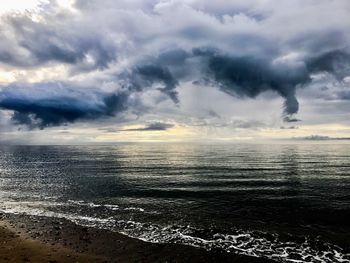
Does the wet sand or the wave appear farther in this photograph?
the wave

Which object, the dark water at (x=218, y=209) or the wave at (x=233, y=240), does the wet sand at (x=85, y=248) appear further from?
the dark water at (x=218, y=209)

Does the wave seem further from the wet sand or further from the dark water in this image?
the wet sand

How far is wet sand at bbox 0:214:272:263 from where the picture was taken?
25.0m

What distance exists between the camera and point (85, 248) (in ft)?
89.9

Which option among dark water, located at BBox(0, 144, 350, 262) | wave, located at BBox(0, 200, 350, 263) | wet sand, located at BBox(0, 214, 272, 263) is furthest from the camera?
dark water, located at BBox(0, 144, 350, 262)

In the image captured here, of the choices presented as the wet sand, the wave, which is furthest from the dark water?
the wet sand

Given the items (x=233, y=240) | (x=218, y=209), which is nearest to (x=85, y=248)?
(x=233, y=240)

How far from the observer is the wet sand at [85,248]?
983 inches

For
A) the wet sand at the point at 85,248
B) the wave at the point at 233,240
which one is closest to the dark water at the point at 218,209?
the wave at the point at 233,240

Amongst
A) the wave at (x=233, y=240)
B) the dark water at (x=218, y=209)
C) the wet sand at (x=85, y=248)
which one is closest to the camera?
the wet sand at (x=85, y=248)

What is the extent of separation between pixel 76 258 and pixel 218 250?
1180cm

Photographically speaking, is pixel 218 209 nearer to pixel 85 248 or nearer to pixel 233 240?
pixel 233 240

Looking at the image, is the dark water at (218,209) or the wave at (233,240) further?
the dark water at (218,209)

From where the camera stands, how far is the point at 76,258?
24.8 m
